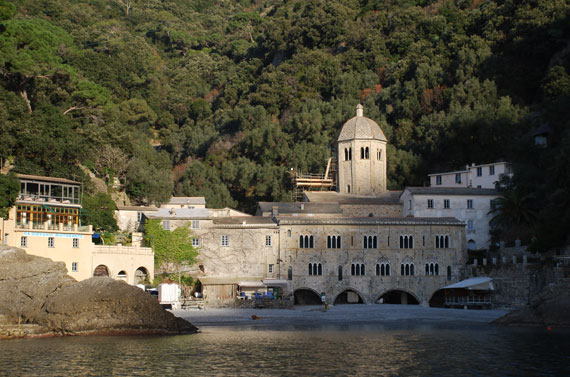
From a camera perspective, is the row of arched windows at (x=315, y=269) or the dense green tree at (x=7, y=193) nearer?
the dense green tree at (x=7, y=193)

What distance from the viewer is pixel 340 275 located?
5806 cm

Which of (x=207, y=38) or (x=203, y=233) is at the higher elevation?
(x=207, y=38)

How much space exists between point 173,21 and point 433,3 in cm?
5194

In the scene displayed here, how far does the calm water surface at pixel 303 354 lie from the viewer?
91.1ft

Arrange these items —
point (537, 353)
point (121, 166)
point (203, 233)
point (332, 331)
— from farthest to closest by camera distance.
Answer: point (121, 166) < point (203, 233) < point (332, 331) < point (537, 353)

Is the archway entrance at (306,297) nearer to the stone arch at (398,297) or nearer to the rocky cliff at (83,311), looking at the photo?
the stone arch at (398,297)

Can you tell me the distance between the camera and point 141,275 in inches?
2189

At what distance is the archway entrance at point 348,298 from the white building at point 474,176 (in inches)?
541

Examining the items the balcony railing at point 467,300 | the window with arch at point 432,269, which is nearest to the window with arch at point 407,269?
the window with arch at point 432,269

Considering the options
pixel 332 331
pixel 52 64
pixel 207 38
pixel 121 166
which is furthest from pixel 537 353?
pixel 207 38

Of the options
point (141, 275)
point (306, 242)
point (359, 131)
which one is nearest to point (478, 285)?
point (306, 242)

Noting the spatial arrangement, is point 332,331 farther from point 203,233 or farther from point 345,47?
point 345,47

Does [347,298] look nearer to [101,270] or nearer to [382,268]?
[382,268]

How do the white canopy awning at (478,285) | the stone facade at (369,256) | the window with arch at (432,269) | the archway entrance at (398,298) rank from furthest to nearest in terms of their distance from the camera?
the archway entrance at (398,298) → the window with arch at (432,269) → the stone facade at (369,256) → the white canopy awning at (478,285)
